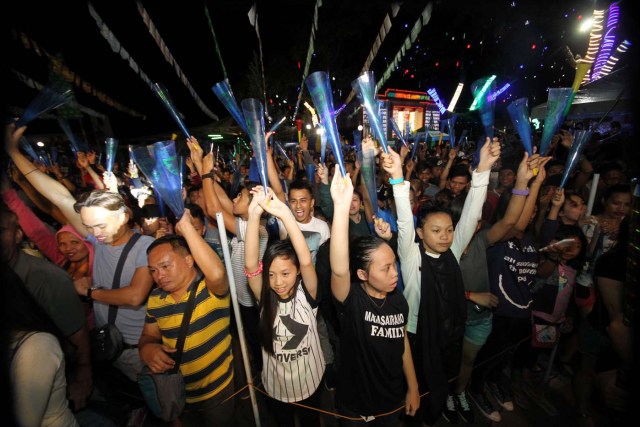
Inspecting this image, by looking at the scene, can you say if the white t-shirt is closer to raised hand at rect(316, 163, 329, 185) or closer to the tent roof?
raised hand at rect(316, 163, 329, 185)

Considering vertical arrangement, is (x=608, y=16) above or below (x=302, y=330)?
above

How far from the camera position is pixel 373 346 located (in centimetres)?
220

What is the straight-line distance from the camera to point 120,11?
6137mm

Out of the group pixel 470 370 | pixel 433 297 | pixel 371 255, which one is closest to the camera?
pixel 371 255

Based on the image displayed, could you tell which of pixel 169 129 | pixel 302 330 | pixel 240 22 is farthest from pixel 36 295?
pixel 169 129

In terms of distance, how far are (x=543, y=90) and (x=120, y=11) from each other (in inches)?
926

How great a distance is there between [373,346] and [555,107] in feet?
9.62

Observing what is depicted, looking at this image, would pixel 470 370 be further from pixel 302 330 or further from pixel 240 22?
pixel 240 22

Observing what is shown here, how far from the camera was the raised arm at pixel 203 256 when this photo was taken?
203 centimetres

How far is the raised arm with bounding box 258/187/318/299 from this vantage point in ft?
6.66

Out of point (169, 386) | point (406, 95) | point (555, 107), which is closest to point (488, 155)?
point (555, 107)

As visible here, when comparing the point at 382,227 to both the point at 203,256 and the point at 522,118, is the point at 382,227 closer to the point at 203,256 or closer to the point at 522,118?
the point at 203,256


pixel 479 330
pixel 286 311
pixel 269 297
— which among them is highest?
pixel 269 297

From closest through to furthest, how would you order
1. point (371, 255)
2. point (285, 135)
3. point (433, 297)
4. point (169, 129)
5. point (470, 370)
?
1. point (371, 255)
2. point (433, 297)
3. point (470, 370)
4. point (285, 135)
5. point (169, 129)
